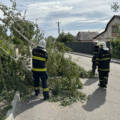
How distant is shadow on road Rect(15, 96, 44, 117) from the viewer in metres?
4.82

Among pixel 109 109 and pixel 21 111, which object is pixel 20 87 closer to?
pixel 21 111

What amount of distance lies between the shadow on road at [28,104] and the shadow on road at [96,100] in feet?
4.59

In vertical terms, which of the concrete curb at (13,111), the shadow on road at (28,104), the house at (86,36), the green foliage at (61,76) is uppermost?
the house at (86,36)

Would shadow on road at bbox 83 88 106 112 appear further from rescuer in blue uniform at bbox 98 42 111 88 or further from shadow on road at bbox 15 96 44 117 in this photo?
shadow on road at bbox 15 96 44 117

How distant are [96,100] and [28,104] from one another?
204cm

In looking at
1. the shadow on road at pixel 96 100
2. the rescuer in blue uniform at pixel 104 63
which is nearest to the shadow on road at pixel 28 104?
the shadow on road at pixel 96 100

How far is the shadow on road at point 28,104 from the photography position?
15.8 ft

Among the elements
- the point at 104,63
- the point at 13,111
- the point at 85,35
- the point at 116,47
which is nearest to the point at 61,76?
the point at 104,63

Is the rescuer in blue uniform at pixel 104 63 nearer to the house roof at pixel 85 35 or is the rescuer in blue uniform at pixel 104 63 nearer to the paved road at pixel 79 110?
the paved road at pixel 79 110

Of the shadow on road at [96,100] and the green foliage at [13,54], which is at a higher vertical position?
the green foliage at [13,54]

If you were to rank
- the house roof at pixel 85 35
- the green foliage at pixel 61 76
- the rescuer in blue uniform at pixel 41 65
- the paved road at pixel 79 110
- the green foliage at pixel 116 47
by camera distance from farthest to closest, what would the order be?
the house roof at pixel 85 35 < the green foliage at pixel 116 47 < the green foliage at pixel 61 76 < the rescuer in blue uniform at pixel 41 65 < the paved road at pixel 79 110

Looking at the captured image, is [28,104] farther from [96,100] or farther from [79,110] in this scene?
[96,100]

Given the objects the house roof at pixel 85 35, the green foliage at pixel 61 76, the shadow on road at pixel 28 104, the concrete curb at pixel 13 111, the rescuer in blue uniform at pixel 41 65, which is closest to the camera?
the concrete curb at pixel 13 111

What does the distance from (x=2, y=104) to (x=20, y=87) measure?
49.9 inches
